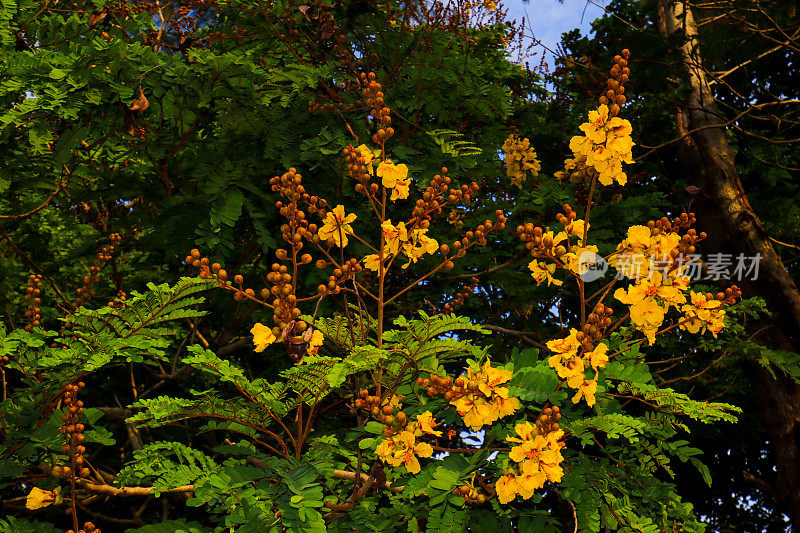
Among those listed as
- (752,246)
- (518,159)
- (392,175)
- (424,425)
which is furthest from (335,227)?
(752,246)

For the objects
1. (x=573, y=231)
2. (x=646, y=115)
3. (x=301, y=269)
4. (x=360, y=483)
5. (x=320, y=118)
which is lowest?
(x=360, y=483)

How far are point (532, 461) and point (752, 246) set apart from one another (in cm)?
478

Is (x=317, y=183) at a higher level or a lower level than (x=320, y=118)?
lower

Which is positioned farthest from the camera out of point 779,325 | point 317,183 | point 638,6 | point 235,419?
point 638,6

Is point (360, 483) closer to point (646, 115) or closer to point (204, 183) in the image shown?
point (204, 183)

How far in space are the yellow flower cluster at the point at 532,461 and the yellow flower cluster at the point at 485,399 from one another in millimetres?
83

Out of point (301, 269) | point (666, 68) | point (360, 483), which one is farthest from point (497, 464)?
point (666, 68)

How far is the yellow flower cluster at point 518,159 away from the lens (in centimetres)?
492

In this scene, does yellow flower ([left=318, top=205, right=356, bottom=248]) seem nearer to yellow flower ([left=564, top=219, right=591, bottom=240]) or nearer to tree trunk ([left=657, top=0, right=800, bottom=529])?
yellow flower ([left=564, top=219, right=591, bottom=240])

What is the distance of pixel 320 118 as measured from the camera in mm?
3857

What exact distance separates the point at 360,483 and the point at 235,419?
0.49 meters

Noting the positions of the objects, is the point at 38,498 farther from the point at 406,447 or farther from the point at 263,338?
the point at 406,447

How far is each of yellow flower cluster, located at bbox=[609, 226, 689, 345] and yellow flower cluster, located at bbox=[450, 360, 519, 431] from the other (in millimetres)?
516

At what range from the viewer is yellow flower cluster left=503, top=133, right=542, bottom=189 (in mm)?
4922
